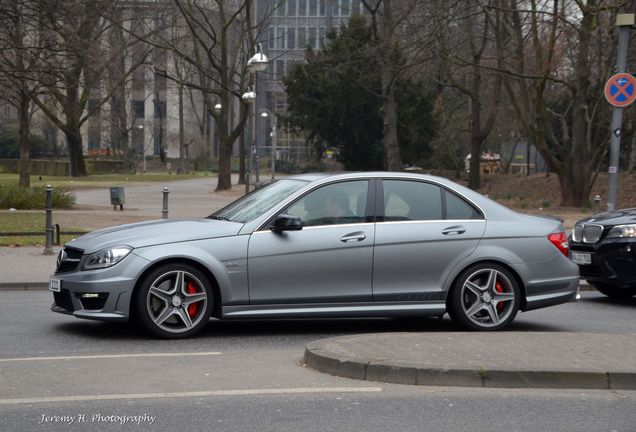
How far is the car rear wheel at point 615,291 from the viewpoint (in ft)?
44.8

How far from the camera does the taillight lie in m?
10.3

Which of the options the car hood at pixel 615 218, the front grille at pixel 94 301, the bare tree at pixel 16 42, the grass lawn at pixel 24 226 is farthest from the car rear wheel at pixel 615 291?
the bare tree at pixel 16 42

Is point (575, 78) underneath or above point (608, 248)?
above

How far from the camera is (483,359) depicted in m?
7.83

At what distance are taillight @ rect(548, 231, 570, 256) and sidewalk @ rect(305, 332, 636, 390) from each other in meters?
1.38

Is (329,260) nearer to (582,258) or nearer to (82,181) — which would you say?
(582,258)

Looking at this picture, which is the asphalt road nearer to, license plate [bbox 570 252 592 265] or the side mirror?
the side mirror

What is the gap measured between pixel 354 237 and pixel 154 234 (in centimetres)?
190

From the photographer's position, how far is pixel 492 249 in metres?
9.98

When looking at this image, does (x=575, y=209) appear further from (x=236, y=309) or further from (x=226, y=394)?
(x=226, y=394)

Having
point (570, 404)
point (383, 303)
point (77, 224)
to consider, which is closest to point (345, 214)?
point (383, 303)

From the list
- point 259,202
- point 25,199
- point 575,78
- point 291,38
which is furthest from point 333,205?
point 291,38

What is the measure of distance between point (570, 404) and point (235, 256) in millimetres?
3647

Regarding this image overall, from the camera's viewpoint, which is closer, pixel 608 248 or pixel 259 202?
pixel 259 202
